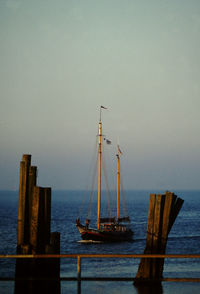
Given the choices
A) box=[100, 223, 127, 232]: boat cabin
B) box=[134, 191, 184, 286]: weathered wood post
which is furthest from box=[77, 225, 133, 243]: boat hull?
box=[134, 191, 184, 286]: weathered wood post

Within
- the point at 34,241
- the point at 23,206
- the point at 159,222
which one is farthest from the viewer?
the point at 159,222

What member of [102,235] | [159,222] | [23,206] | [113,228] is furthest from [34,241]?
[113,228]

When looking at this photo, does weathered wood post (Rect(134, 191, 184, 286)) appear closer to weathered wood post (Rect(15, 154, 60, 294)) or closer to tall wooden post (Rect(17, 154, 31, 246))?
weathered wood post (Rect(15, 154, 60, 294))

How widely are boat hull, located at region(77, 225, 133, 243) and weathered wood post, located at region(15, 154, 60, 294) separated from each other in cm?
4941

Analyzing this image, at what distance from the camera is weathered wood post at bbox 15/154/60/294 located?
10078mm

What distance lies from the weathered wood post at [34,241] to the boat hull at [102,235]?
4941 cm

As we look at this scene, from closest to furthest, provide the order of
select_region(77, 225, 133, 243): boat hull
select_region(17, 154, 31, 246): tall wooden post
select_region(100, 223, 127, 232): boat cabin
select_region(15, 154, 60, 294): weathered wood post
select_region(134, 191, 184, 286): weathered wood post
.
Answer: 1. select_region(15, 154, 60, 294): weathered wood post
2. select_region(17, 154, 31, 246): tall wooden post
3. select_region(134, 191, 184, 286): weathered wood post
4. select_region(77, 225, 133, 243): boat hull
5. select_region(100, 223, 127, 232): boat cabin

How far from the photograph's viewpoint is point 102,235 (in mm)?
60562

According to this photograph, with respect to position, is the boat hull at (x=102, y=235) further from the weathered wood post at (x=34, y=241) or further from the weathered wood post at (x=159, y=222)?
the weathered wood post at (x=34, y=241)

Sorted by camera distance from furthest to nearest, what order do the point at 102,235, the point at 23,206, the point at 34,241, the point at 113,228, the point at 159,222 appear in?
the point at 113,228 < the point at 102,235 < the point at 159,222 < the point at 23,206 < the point at 34,241

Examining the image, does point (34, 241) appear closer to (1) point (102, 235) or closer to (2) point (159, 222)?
(2) point (159, 222)

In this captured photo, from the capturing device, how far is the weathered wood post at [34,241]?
10.1 meters

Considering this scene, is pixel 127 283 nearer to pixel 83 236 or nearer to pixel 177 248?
pixel 177 248

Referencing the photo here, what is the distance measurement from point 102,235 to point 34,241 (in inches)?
2011
